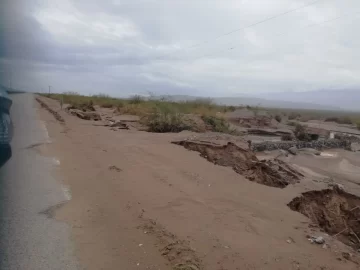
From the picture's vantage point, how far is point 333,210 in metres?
7.73

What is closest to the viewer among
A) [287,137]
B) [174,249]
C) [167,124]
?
[174,249]

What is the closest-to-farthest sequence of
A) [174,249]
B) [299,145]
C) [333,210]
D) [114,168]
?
1. [174,249]
2. [333,210]
3. [114,168]
4. [299,145]

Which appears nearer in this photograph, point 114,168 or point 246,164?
point 114,168

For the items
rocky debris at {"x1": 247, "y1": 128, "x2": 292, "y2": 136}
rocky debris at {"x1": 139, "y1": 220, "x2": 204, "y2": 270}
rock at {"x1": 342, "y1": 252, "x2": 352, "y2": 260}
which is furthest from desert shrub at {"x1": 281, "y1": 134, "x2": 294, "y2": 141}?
rocky debris at {"x1": 139, "y1": 220, "x2": 204, "y2": 270}

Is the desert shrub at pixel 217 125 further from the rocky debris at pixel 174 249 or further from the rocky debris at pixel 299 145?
the rocky debris at pixel 174 249

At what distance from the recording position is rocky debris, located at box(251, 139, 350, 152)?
19438 millimetres

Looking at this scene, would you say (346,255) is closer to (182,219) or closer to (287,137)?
(182,219)

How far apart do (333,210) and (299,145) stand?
580 inches

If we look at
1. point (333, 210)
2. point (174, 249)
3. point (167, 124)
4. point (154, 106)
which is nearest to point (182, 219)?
point (174, 249)

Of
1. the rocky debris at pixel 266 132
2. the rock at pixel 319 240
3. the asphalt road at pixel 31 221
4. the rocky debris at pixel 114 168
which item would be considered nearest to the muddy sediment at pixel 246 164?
the rocky debris at pixel 114 168

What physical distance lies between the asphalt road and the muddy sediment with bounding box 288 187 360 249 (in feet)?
14.7

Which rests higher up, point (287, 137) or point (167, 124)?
point (167, 124)

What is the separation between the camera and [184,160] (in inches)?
407

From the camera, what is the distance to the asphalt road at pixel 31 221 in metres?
3.95
